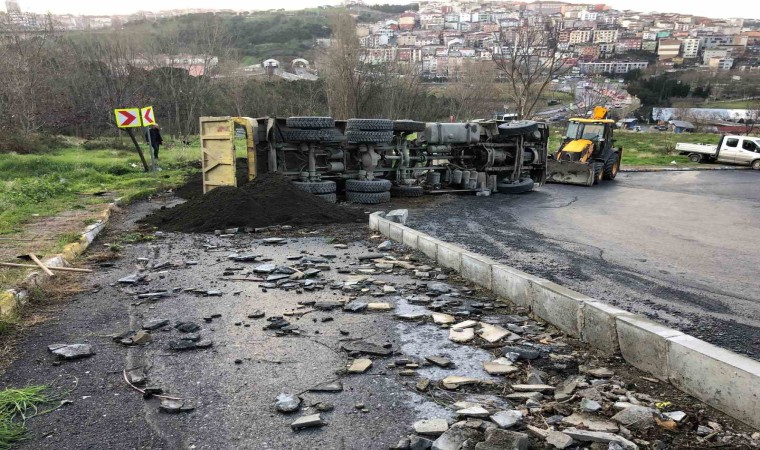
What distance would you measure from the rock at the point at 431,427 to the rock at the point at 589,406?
0.95 m

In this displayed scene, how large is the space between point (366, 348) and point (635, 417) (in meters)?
2.15

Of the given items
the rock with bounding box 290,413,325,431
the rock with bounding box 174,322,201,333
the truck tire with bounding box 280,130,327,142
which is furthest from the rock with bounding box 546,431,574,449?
the truck tire with bounding box 280,130,327,142

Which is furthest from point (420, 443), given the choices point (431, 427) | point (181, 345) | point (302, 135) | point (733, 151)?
point (733, 151)

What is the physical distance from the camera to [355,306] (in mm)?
5543

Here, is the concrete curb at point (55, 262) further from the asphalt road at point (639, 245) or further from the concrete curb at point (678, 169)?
the concrete curb at point (678, 169)

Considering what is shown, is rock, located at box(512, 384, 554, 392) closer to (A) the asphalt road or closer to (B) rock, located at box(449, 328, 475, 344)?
(B) rock, located at box(449, 328, 475, 344)

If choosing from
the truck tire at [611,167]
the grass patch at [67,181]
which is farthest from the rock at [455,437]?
the truck tire at [611,167]

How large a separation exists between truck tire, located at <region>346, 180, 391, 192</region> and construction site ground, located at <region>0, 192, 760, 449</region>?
251 inches

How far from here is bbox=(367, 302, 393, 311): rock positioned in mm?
5535

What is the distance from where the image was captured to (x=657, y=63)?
12925 centimetres

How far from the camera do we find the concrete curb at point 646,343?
3.26m

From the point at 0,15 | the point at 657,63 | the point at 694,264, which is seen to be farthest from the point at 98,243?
Result: the point at 657,63

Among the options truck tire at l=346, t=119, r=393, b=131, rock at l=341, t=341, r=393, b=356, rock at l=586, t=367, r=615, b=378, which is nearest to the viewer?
rock at l=586, t=367, r=615, b=378

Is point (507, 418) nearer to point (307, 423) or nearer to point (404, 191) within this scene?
point (307, 423)
